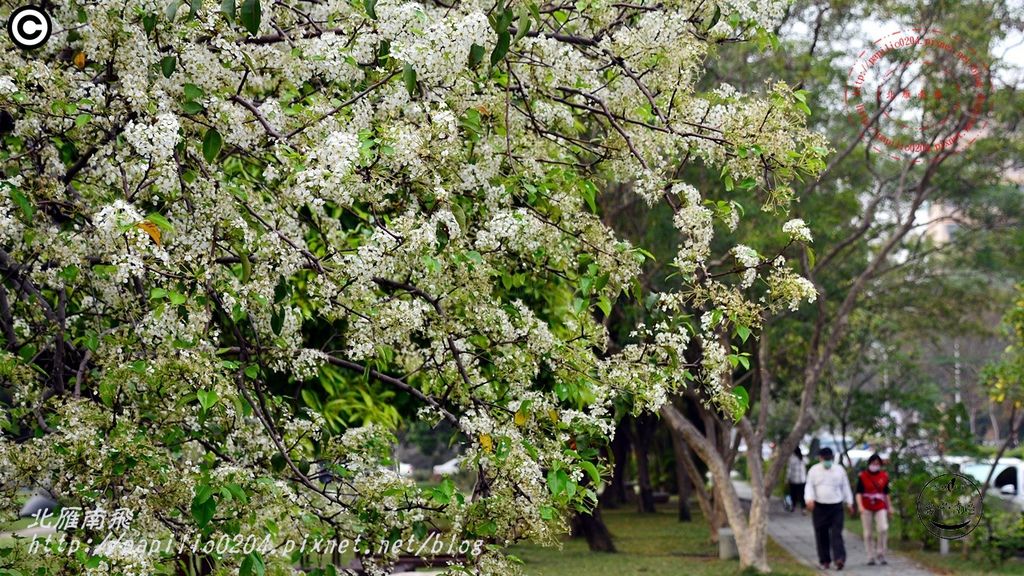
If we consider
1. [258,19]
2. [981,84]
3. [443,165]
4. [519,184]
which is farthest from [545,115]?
[981,84]

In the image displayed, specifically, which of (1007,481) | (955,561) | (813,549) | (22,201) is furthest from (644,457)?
(22,201)

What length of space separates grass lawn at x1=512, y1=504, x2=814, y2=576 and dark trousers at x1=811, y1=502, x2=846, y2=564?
1.04 feet

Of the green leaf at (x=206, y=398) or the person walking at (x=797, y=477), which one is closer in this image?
the green leaf at (x=206, y=398)

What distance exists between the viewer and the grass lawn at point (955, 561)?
12.3m

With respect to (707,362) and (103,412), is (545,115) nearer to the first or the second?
(707,362)

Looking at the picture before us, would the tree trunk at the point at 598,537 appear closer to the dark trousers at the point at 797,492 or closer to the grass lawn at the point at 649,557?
the grass lawn at the point at 649,557

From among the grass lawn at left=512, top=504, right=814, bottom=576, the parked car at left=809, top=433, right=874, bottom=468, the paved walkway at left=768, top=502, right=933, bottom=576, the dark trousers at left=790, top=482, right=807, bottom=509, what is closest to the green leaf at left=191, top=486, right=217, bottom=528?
the grass lawn at left=512, top=504, right=814, bottom=576

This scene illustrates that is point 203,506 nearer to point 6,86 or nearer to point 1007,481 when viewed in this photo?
point 6,86

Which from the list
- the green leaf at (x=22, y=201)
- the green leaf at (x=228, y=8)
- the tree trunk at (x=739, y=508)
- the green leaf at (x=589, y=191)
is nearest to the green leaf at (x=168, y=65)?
the green leaf at (x=228, y=8)

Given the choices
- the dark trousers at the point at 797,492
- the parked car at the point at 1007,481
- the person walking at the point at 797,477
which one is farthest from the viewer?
the dark trousers at the point at 797,492

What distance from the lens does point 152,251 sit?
3.23 meters

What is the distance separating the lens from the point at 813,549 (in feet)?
50.5

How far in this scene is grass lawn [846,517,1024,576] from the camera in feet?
40.3

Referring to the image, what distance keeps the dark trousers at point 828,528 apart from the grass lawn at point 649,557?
32cm
